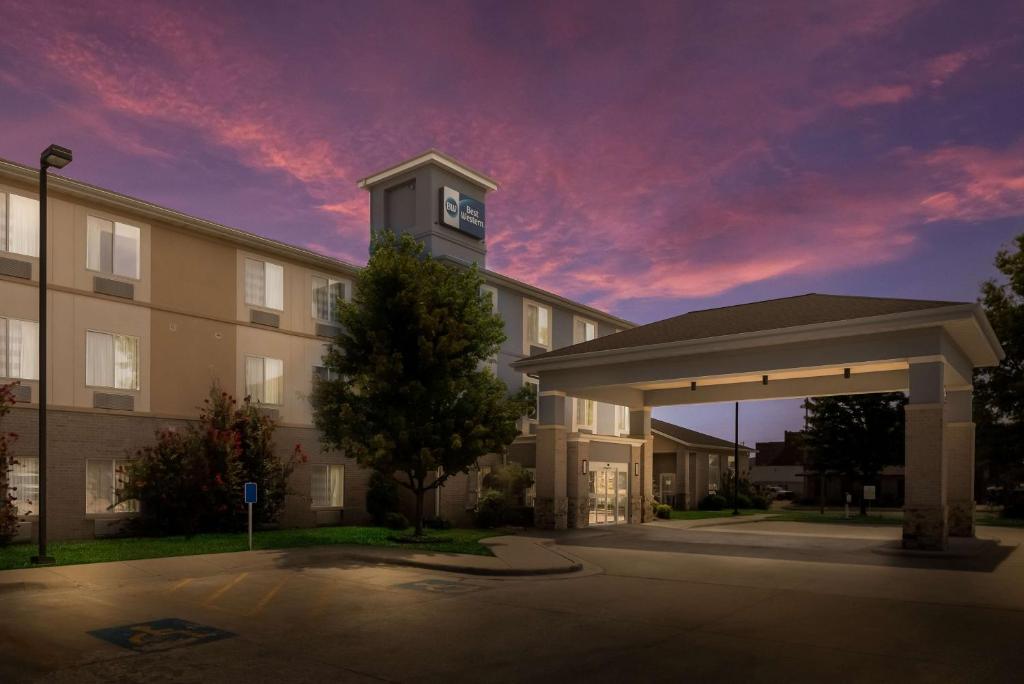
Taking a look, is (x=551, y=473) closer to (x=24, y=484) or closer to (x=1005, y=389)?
(x=24, y=484)

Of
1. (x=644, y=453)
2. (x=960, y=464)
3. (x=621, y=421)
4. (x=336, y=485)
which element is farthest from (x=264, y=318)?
(x=960, y=464)

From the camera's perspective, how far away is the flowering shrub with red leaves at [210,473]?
21859mm

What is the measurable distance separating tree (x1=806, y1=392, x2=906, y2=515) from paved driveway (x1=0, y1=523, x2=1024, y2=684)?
93.9 ft

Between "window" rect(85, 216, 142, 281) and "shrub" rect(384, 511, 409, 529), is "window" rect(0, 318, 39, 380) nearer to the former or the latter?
"window" rect(85, 216, 142, 281)

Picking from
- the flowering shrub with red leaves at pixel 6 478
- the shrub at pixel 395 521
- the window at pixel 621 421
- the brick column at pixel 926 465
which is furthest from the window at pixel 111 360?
the window at pixel 621 421

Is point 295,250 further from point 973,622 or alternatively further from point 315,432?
point 973,622

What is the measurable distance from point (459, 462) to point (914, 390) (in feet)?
42.9

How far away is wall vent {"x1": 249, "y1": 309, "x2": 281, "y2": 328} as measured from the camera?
26531 mm

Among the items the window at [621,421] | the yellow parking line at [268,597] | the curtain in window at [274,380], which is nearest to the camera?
the yellow parking line at [268,597]

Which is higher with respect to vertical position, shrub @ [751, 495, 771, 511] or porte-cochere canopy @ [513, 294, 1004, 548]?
porte-cochere canopy @ [513, 294, 1004, 548]

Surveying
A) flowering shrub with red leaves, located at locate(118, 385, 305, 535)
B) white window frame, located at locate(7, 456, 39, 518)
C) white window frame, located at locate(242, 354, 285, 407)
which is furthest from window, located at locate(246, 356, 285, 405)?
white window frame, located at locate(7, 456, 39, 518)

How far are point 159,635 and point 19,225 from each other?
1577 cm

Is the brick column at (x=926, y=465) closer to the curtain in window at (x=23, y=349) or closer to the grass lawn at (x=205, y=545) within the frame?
the grass lawn at (x=205, y=545)

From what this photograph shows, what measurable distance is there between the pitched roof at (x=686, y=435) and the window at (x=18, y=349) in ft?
120
